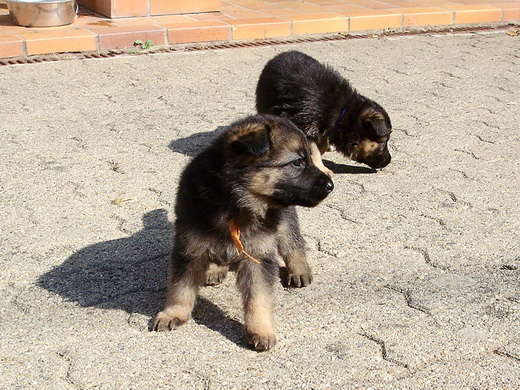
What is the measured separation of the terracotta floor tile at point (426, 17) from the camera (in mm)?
9289

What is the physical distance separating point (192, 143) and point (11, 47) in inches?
102

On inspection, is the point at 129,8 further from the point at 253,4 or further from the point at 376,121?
the point at 376,121

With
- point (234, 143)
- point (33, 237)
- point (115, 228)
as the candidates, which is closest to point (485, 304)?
point (234, 143)

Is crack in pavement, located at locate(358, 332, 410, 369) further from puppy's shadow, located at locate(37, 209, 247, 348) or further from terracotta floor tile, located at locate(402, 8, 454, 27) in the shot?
terracotta floor tile, located at locate(402, 8, 454, 27)

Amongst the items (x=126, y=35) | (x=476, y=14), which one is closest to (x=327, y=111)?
(x=126, y=35)

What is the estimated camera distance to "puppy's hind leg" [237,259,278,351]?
Result: 10.6 feet

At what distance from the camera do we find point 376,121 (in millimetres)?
5348

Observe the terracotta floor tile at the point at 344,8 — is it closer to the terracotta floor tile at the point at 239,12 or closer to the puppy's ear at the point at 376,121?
the terracotta floor tile at the point at 239,12

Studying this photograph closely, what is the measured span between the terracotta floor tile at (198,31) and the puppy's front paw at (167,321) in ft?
16.8

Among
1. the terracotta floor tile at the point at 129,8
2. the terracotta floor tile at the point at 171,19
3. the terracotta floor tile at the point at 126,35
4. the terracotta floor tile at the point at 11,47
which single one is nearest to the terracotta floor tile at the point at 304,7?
the terracotta floor tile at the point at 171,19

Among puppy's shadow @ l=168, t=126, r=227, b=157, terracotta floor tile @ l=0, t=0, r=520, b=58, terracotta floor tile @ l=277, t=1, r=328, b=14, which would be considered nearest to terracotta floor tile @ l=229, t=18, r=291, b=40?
terracotta floor tile @ l=0, t=0, r=520, b=58

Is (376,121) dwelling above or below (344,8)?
below

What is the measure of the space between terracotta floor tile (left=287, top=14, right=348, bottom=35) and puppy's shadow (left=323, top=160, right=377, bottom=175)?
10.8ft

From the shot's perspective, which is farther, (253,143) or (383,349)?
(383,349)
